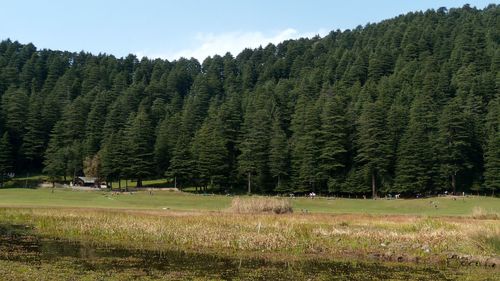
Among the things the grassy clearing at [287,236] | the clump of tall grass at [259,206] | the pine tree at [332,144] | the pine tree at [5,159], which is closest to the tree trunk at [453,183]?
the pine tree at [332,144]

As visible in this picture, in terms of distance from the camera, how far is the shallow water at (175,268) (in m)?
20.8

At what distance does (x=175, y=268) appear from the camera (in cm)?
2277

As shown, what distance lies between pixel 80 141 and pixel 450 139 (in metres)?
85.1

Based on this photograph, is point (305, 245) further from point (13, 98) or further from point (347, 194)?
point (13, 98)

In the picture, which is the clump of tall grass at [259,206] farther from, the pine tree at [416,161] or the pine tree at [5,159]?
the pine tree at [5,159]

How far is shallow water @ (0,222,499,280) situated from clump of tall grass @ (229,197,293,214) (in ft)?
70.1

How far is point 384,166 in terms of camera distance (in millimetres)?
93188

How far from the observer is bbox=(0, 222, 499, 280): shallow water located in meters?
20.8

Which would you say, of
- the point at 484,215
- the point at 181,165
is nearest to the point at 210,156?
the point at 181,165

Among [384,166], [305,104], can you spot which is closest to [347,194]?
[384,166]

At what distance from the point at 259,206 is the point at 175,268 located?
85.3 feet

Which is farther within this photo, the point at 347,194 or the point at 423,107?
the point at 423,107

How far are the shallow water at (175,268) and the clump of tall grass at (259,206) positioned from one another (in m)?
21.4

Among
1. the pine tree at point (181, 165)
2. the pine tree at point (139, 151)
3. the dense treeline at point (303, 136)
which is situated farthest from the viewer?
the pine tree at point (139, 151)
